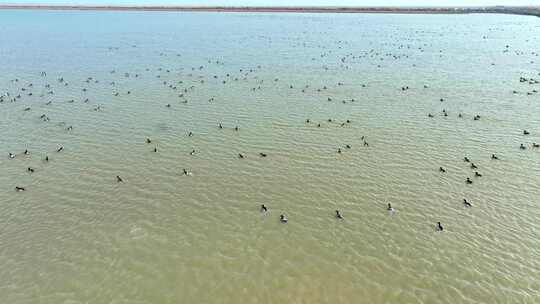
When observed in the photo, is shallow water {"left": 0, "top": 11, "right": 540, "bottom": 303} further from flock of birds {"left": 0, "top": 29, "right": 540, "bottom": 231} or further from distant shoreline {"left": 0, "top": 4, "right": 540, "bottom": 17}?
distant shoreline {"left": 0, "top": 4, "right": 540, "bottom": 17}

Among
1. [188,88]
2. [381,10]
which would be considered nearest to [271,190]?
[188,88]

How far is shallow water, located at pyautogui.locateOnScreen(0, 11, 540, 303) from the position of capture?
15898mm

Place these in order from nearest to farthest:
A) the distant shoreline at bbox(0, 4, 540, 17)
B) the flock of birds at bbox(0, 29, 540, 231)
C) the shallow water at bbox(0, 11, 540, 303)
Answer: the shallow water at bbox(0, 11, 540, 303)
the flock of birds at bbox(0, 29, 540, 231)
the distant shoreline at bbox(0, 4, 540, 17)

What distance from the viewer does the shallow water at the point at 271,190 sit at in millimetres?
15898

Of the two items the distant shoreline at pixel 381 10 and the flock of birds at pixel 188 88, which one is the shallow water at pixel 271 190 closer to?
the flock of birds at pixel 188 88

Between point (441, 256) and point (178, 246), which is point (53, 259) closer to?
point (178, 246)

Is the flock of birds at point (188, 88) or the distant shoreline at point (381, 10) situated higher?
the distant shoreline at point (381, 10)

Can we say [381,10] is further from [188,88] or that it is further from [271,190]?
[271,190]

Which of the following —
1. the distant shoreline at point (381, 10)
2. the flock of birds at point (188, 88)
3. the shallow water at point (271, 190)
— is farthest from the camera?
the distant shoreline at point (381, 10)

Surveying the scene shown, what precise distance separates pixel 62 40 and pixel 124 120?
2176 inches

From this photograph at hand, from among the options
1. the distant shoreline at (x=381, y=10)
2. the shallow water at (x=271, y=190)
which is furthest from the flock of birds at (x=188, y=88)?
the distant shoreline at (x=381, y=10)

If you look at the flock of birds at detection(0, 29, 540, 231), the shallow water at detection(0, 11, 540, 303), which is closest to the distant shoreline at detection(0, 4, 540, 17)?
the flock of birds at detection(0, 29, 540, 231)

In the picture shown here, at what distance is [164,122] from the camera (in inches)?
1264

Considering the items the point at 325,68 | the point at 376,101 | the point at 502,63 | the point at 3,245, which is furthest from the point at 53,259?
the point at 502,63
